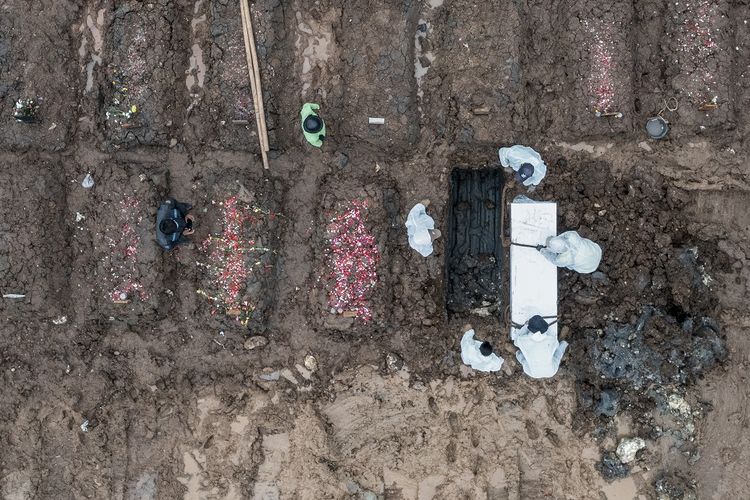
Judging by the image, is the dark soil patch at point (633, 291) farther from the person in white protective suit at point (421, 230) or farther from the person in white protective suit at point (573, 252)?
the person in white protective suit at point (421, 230)

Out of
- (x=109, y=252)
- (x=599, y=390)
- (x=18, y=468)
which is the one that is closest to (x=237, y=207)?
(x=109, y=252)

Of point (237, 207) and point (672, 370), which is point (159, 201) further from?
point (672, 370)

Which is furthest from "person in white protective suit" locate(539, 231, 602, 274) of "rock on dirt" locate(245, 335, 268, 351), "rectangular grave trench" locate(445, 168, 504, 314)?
"rock on dirt" locate(245, 335, 268, 351)

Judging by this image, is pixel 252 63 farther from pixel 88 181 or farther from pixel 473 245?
pixel 473 245

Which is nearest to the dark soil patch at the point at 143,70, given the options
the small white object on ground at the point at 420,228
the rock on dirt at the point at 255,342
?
the rock on dirt at the point at 255,342

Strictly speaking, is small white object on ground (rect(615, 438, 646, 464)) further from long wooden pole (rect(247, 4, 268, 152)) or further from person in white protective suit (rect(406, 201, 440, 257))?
long wooden pole (rect(247, 4, 268, 152))
